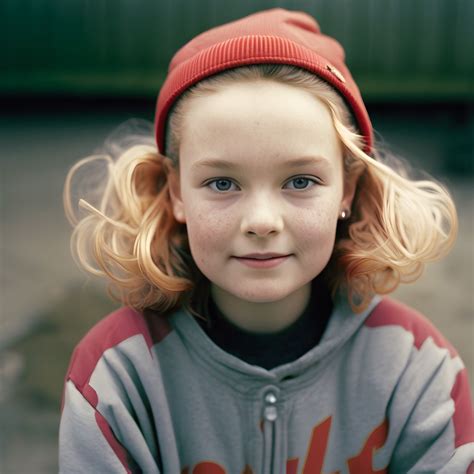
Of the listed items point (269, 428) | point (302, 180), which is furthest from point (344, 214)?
point (269, 428)

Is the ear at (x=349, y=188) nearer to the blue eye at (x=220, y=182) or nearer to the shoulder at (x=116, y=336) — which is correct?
the blue eye at (x=220, y=182)

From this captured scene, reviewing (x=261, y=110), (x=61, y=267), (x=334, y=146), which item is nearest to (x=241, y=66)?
(x=261, y=110)

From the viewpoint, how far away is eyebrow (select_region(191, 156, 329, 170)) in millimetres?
1263

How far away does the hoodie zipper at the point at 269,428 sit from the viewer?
4.60ft

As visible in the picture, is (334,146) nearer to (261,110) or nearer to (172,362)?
(261,110)

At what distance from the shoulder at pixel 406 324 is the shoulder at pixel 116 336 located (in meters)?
0.41

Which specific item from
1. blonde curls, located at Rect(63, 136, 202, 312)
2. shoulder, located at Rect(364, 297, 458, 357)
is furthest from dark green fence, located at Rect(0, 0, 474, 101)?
shoulder, located at Rect(364, 297, 458, 357)

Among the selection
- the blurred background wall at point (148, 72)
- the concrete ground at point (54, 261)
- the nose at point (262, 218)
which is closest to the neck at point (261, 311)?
the nose at point (262, 218)

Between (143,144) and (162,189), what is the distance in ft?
0.70

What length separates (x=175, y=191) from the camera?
4.91 ft

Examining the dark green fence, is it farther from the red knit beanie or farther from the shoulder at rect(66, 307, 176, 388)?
the shoulder at rect(66, 307, 176, 388)

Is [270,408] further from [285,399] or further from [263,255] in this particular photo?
[263,255]

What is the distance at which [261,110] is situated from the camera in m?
1.25

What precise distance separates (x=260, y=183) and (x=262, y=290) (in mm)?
188
